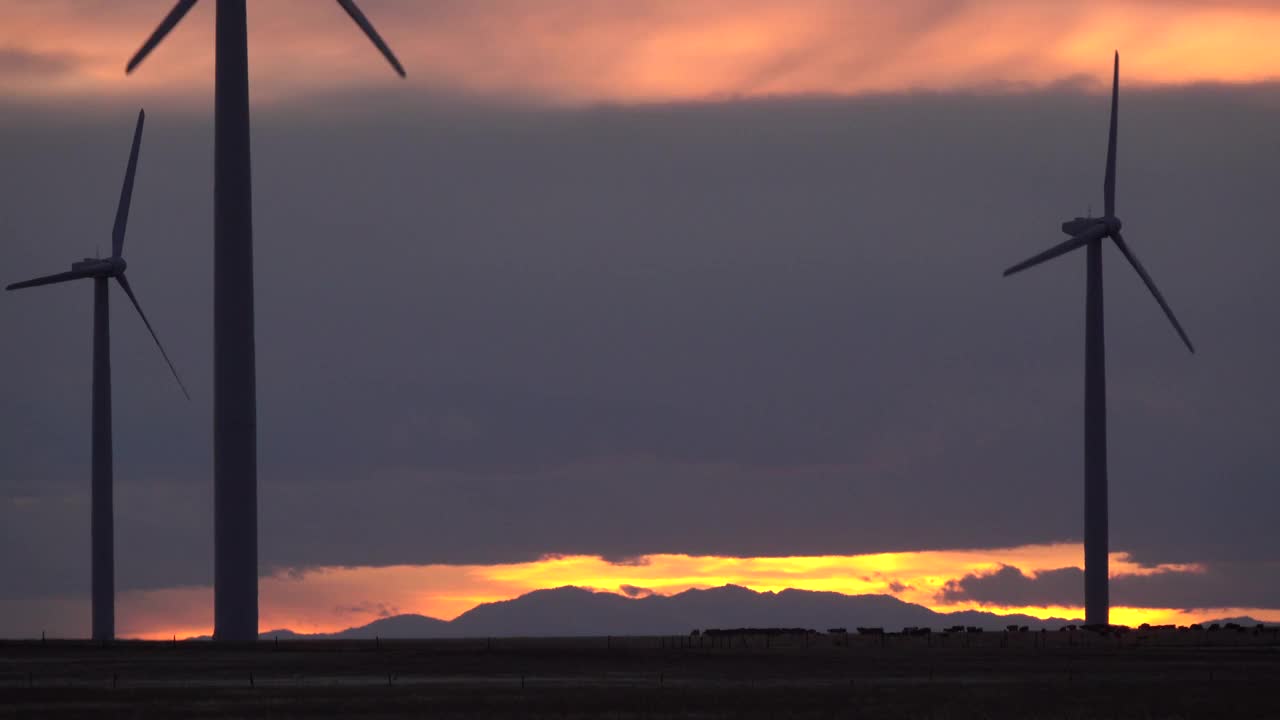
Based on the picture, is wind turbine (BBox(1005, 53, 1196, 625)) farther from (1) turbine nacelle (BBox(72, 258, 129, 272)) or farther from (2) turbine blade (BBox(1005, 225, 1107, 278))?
(1) turbine nacelle (BBox(72, 258, 129, 272))

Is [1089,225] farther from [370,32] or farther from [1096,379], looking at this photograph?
[370,32]

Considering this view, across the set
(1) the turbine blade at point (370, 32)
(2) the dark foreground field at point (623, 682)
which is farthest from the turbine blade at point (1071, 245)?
(1) the turbine blade at point (370, 32)

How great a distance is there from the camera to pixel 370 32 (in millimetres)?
120000

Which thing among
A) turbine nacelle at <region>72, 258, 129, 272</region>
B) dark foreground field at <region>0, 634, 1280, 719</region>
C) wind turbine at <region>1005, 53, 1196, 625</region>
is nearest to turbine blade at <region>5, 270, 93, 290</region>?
turbine nacelle at <region>72, 258, 129, 272</region>

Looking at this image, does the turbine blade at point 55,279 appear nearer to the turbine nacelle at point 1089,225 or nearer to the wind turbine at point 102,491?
the wind turbine at point 102,491

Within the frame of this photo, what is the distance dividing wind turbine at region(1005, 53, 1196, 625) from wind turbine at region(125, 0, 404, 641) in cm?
6639

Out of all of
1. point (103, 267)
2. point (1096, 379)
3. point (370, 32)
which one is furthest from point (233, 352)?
point (1096, 379)

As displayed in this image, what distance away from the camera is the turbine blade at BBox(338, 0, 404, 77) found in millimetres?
114625

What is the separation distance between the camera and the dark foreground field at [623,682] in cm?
9100

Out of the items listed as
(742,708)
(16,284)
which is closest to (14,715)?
(742,708)

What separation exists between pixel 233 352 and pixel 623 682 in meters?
29.4

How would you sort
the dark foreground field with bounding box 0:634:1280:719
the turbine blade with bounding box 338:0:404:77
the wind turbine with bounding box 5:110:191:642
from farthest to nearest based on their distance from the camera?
the wind turbine with bounding box 5:110:191:642
the turbine blade with bounding box 338:0:404:77
the dark foreground field with bounding box 0:634:1280:719

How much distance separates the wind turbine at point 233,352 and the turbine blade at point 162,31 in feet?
0.51

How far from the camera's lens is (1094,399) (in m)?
161
